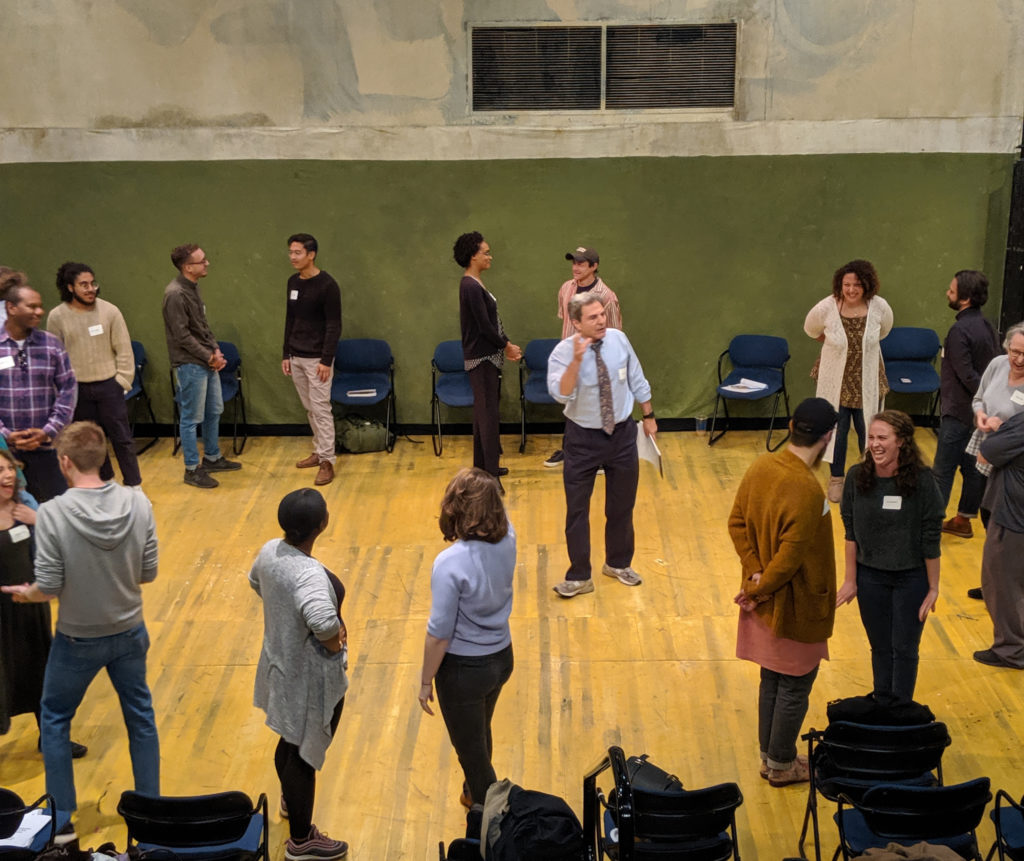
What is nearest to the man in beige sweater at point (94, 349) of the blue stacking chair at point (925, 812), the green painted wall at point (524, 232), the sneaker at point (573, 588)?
the green painted wall at point (524, 232)

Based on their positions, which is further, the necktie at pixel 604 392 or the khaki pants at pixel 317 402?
the khaki pants at pixel 317 402

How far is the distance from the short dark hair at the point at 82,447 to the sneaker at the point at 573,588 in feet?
8.96

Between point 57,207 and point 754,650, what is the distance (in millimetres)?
6305

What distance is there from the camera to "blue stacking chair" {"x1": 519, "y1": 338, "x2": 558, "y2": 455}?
309 inches

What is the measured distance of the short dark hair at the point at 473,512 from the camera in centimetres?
338

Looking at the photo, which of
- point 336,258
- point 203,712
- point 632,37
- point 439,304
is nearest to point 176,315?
point 336,258

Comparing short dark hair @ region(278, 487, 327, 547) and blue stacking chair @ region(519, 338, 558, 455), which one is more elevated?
short dark hair @ region(278, 487, 327, 547)

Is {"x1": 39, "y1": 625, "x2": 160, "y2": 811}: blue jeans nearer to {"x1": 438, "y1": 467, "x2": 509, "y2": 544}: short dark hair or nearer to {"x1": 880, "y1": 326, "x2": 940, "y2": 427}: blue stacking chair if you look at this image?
{"x1": 438, "y1": 467, "x2": 509, "y2": 544}: short dark hair

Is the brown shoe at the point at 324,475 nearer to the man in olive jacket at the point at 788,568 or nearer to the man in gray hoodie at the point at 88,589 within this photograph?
the man in gray hoodie at the point at 88,589

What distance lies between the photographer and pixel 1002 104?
25.1 ft

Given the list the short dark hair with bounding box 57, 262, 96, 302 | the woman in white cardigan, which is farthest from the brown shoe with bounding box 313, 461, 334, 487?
the woman in white cardigan

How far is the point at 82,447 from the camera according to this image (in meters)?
3.48

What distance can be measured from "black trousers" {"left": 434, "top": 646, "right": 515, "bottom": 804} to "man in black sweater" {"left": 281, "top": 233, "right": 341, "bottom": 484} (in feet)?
12.7

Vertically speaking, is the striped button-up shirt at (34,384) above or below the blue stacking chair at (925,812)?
above
